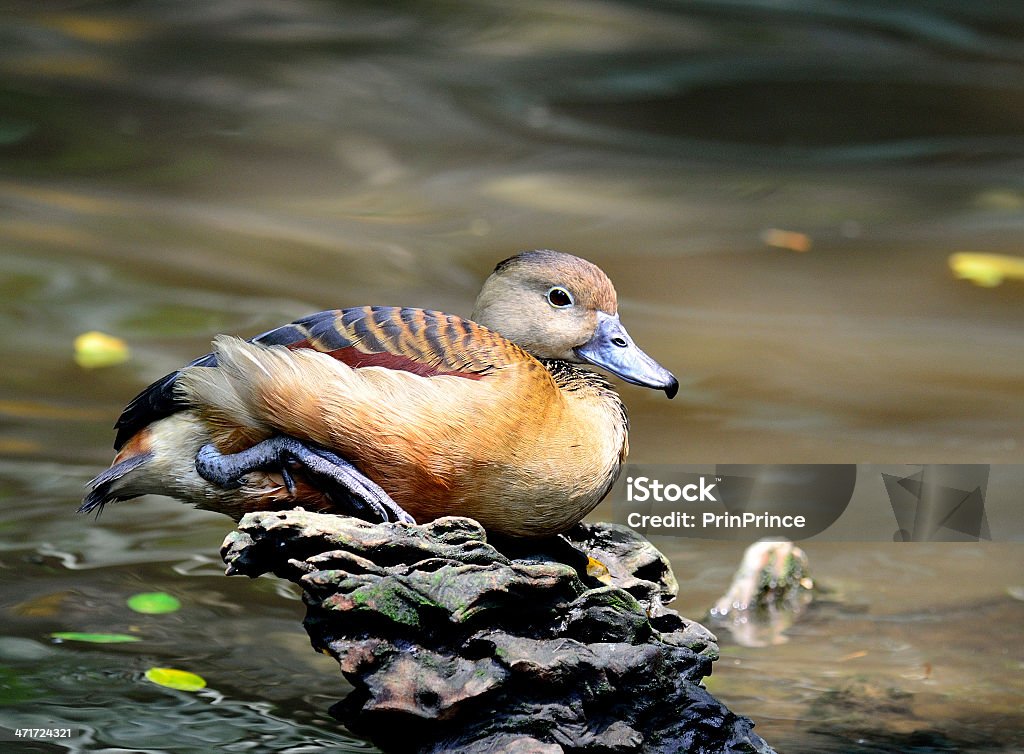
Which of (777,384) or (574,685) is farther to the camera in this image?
(777,384)

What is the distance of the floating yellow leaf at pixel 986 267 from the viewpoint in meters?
6.98

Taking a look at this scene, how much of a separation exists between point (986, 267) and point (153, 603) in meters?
4.85

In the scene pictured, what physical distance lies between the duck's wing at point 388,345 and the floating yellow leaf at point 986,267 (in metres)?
4.56

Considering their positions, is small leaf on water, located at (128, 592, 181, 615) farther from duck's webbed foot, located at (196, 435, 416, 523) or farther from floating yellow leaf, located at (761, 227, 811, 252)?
floating yellow leaf, located at (761, 227, 811, 252)

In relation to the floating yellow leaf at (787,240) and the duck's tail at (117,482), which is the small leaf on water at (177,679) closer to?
the duck's tail at (117,482)

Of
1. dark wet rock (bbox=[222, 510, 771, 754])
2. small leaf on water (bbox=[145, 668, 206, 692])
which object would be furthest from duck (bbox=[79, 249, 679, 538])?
small leaf on water (bbox=[145, 668, 206, 692])

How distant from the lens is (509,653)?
8.91 feet

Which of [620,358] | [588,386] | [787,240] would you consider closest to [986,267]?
[787,240]

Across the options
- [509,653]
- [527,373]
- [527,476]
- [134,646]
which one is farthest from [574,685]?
[134,646]

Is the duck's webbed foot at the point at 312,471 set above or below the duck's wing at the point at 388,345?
below

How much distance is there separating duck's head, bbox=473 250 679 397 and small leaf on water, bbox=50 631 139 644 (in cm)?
143

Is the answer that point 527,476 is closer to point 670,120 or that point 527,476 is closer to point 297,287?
point 297,287

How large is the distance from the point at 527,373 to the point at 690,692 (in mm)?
800

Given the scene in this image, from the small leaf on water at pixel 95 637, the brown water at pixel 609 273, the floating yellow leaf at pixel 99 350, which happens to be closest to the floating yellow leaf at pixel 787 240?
the brown water at pixel 609 273
